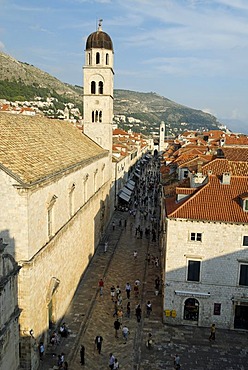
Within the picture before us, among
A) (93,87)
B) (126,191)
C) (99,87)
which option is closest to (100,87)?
(99,87)

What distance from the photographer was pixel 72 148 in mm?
31406

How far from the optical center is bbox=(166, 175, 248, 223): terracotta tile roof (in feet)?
73.5

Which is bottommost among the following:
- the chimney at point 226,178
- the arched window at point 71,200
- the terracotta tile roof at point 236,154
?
the arched window at point 71,200

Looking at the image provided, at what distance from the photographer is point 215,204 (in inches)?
915

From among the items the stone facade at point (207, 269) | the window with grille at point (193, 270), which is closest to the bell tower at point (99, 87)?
the stone facade at point (207, 269)

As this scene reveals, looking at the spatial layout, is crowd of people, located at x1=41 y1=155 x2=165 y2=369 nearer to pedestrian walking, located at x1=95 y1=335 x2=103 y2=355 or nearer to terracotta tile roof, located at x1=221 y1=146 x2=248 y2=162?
pedestrian walking, located at x1=95 y1=335 x2=103 y2=355

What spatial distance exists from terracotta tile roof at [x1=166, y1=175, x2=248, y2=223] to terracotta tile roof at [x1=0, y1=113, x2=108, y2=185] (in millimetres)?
8004

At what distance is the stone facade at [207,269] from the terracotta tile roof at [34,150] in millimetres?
8367

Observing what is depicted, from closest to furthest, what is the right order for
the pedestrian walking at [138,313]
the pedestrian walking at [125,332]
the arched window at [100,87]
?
1. the pedestrian walking at [125,332]
2. the pedestrian walking at [138,313]
3. the arched window at [100,87]

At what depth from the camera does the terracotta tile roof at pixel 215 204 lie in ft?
73.5

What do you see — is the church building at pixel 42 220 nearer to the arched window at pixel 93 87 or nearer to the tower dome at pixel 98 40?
the arched window at pixel 93 87

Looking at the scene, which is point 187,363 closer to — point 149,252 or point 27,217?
point 27,217

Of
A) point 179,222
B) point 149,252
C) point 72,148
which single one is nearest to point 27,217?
point 179,222

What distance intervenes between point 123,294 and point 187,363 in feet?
29.7
